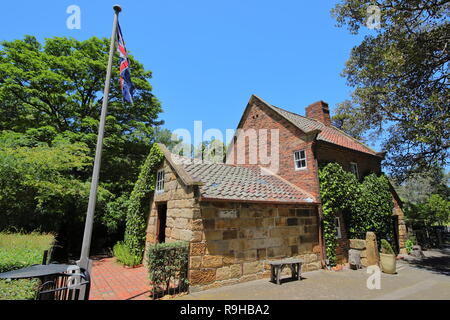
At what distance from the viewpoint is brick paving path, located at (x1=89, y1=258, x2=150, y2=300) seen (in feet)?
20.8

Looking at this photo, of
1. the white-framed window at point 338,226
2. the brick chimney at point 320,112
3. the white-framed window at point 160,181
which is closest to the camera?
the white-framed window at point 160,181

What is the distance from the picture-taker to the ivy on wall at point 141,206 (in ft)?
35.0

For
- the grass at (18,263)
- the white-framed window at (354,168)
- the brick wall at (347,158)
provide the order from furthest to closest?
the white-framed window at (354,168), the brick wall at (347,158), the grass at (18,263)

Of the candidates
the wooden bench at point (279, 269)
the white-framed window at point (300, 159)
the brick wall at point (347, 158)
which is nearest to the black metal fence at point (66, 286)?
the wooden bench at point (279, 269)

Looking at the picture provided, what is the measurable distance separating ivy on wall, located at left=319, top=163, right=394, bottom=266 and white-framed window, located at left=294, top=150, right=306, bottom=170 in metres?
0.98

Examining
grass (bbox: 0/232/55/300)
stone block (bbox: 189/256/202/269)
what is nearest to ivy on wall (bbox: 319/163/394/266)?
stone block (bbox: 189/256/202/269)

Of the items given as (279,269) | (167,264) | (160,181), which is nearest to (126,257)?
(160,181)

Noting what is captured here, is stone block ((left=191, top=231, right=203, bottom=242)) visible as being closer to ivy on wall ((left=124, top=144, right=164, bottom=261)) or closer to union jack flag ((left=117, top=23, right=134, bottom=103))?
union jack flag ((left=117, top=23, right=134, bottom=103))

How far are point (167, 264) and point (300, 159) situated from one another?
8210mm

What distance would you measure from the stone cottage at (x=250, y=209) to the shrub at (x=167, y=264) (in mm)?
246

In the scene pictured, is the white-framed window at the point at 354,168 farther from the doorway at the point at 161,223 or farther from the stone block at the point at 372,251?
the doorway at the point at 161,223

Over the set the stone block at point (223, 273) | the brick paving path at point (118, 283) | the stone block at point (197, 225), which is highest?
the stone block at point (197, 225)
